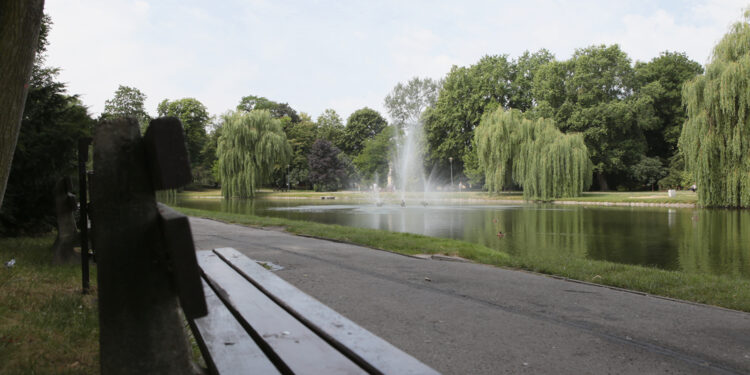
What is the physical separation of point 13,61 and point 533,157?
34954 millimetres

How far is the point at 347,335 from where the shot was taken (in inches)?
76.6

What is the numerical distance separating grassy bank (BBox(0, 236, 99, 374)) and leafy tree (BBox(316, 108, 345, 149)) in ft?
231

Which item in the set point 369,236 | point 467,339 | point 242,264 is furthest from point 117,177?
point 369,236

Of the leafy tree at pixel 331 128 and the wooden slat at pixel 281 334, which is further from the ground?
the leafy tree at pixel 331 128

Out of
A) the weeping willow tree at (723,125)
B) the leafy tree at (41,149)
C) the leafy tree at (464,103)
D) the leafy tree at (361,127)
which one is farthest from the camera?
the leafy tree at (361,127)

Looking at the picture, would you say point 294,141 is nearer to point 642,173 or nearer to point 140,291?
point 642,173

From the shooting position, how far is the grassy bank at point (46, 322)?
9.24 ft

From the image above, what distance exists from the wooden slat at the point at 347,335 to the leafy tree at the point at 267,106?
77.1 m

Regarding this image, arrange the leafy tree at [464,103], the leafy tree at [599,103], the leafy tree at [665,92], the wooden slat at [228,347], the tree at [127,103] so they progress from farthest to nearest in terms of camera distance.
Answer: the tree at [127,103] < the leafy tree at [464,103] < the leafy tree at [665,92] < the leafy tree at [599,103] < the wooden slat at [228,347]

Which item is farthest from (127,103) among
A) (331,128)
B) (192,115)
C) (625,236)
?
(625,236)

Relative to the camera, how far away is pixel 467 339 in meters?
3.69

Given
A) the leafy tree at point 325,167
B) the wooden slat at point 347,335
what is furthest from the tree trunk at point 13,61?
the leafy tree at point 325,167

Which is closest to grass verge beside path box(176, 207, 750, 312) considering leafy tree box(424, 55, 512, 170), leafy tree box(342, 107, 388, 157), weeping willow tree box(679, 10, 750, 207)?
weeping willow tree box(679, 10, 750, 207)

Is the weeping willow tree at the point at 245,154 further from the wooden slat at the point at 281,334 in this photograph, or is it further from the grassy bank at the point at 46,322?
the wooden slat at the point at 281,334
